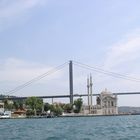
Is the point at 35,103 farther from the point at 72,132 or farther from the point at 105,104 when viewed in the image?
the point at 72,132

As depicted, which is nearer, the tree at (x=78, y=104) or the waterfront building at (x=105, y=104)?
the tree at (x=78, y=104)

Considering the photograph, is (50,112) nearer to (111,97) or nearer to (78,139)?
(111,97)

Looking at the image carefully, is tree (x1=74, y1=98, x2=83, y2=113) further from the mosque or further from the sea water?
the sea water

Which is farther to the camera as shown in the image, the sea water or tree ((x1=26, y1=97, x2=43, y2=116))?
tree ((x1=26, y1=97, x2=43, y2=116))

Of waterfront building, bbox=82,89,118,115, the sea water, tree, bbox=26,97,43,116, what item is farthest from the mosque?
the sea water

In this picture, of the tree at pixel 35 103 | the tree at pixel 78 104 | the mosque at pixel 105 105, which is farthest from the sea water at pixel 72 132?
the mosque at pixel 105 105

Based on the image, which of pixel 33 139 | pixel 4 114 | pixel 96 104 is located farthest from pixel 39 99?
pixel 33 139

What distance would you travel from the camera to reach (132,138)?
112 ft

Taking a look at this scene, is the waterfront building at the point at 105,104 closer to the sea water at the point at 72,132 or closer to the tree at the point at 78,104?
the tree at the point at 78,104

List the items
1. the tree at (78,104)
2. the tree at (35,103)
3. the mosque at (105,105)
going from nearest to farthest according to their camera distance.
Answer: the tree at (35,103) → the tree at (78,104) → the mosque at (105,105)

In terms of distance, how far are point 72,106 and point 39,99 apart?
11506mm

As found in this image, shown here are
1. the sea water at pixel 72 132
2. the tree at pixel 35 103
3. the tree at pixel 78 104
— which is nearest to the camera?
the sea water at pixel 72 132

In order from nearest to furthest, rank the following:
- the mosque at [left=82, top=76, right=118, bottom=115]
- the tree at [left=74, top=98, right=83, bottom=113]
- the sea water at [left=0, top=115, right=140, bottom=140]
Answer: the sea water at [left=0, top=115, right=140, bottom=140], the tree at [left=74, top=98, right=83, bottom=113], the mosque at [left=82, top=76, right=118, bottom=115]

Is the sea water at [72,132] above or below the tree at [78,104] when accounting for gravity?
below
